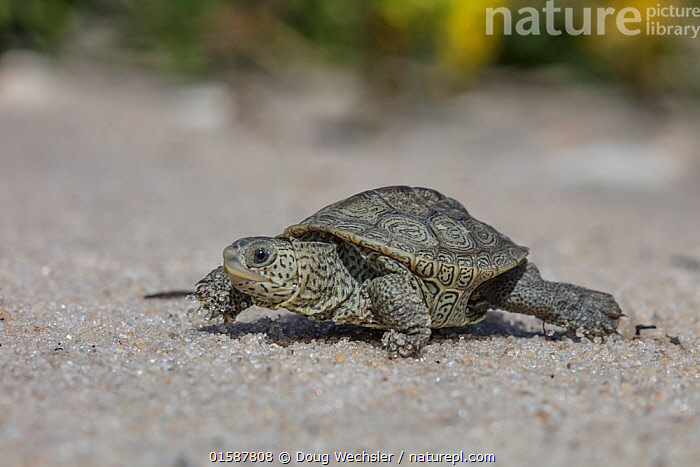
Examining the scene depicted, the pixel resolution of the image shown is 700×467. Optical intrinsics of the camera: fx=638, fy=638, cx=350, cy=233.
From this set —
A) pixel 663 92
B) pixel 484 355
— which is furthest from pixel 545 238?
pixel 663 92

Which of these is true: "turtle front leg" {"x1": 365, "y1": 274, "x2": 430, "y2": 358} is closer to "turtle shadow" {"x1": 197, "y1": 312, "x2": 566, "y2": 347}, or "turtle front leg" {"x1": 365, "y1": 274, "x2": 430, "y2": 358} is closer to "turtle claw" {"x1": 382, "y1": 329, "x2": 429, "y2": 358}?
"turtle claw" {"x1": 382, "y1": 329, "x2": 429, "y2": 358}

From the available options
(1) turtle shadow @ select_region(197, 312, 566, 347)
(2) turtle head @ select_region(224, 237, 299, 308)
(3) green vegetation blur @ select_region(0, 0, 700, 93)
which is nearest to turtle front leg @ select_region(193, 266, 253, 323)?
(1) turtle shadow @ select_region(197, 312, 566, 347)

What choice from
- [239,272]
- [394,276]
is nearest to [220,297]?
[239,272]

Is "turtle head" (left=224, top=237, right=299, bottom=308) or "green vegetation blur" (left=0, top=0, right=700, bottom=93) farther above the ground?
"green vegetation blur" (left=0, top=0, right=700, bottom=93)

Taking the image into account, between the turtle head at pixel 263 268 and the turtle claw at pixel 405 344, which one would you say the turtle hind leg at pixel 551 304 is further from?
the turtle head at pixel 263 268

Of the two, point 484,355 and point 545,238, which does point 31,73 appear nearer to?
point 545,238

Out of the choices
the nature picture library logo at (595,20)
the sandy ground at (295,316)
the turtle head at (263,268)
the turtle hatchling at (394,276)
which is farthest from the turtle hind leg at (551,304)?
the nature picture library logo at (595,20)

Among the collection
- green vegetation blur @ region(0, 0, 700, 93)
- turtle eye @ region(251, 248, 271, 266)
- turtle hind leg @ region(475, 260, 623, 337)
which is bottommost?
turtle hind leg @ region(475, 260, 623, 337)
